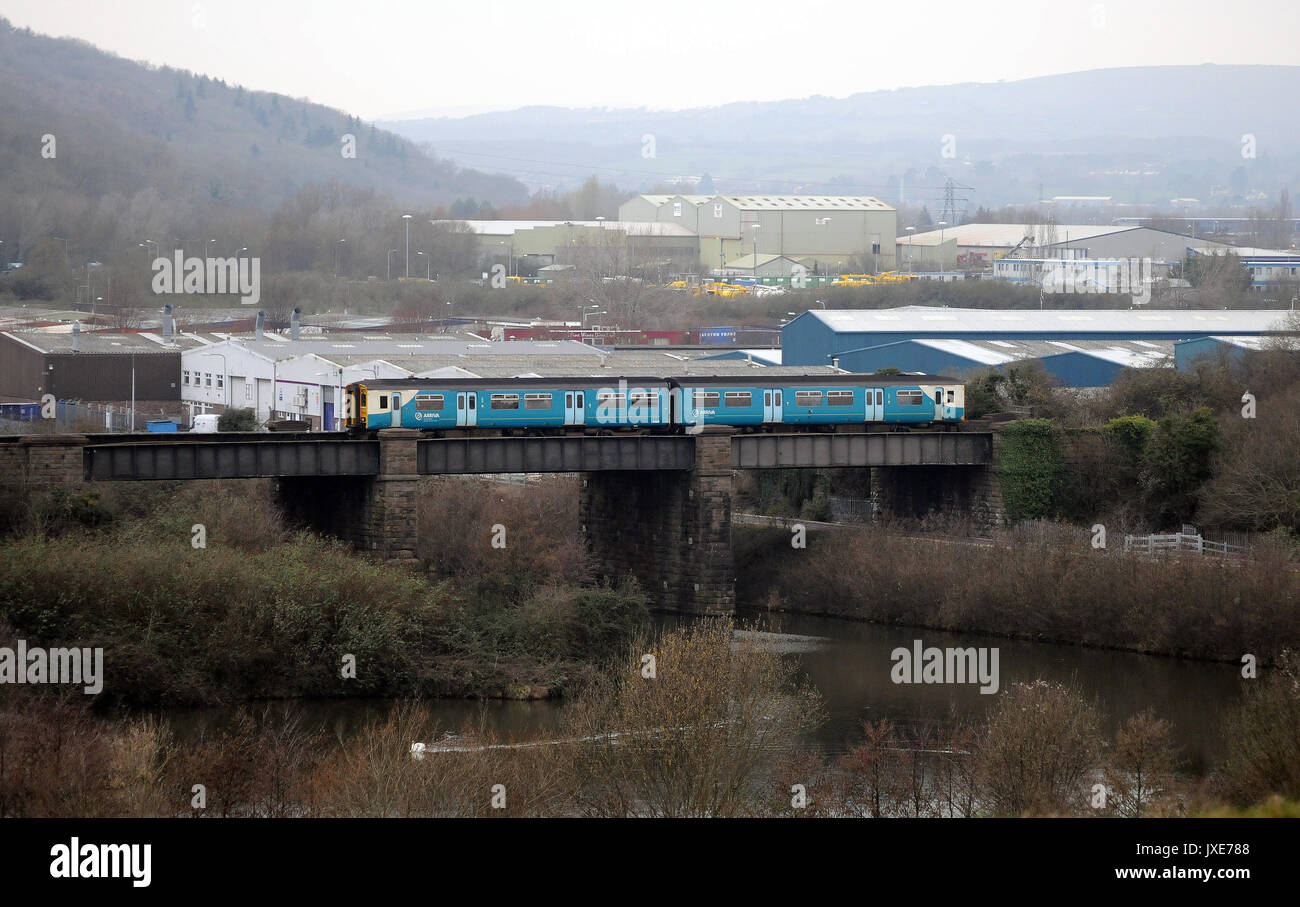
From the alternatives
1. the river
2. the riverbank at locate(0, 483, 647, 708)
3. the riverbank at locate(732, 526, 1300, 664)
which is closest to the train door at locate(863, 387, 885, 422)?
the riverbank at locate(732, 526, 1300, 664)

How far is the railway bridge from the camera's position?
124 ft

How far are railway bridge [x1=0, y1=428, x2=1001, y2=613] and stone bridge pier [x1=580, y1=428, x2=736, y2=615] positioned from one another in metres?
0.04

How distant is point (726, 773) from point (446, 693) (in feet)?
44.4

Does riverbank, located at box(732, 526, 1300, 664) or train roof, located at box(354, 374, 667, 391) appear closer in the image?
riverbank, located at box(732, 526, 1300, 664)

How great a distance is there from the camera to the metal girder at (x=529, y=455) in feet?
→ 135

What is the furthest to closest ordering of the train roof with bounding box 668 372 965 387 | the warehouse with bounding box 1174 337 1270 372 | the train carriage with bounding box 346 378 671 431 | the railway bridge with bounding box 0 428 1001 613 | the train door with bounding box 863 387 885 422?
1. the warehouse with bounding box 1174 337 1270 372
2. the train door with bounding box 863 387 885 422
3. the train roof with bounding box 668 372 965 387
4. the train carriage with bounding box 346 378 671 431
5. the railway bridge with bounding box 0 428 1001 613

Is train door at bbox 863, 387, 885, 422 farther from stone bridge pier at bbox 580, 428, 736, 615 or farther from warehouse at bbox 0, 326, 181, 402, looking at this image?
warehouse at bbox 0, 326, 181, 402

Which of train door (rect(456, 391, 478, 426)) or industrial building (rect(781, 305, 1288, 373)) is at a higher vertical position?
industrial building (rect(781, 305, 1288, 373))

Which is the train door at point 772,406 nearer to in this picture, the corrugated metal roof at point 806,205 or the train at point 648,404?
the train at point 648,404

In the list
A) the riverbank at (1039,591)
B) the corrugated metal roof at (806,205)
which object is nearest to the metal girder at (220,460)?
Answer: the riverbank at (1039,591)

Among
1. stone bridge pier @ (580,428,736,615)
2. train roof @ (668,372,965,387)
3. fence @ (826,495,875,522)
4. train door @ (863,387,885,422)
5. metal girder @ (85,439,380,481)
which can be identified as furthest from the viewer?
fence @ (826,495,875,522)

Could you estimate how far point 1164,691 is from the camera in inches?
1328

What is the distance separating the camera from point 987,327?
228 feet
